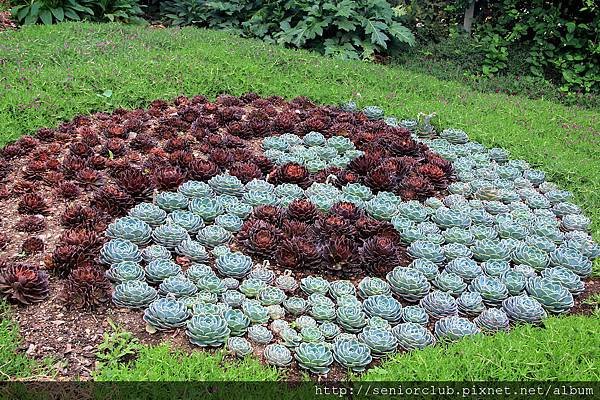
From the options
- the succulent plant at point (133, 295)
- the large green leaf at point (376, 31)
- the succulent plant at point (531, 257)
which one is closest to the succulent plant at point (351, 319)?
the succulent plant at point (133, 295)

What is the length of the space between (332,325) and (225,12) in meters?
6.99

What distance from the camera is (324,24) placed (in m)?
7.95

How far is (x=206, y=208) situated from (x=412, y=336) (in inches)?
60.5

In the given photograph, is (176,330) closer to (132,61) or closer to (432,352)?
(432,352)

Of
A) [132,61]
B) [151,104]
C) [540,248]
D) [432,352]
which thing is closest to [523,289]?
[540,248]

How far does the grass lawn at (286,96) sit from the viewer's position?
274cm

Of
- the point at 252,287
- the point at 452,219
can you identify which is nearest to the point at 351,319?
the point at 252,287

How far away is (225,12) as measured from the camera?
29.7 feet

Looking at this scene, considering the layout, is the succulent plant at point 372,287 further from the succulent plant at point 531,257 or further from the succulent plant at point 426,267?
the succulent plant at point 531,257

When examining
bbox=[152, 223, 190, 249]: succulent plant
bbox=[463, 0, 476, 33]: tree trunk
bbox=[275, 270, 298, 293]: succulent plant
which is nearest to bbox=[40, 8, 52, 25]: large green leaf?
bbox=[152, 223, 190, 249]: succulent plant

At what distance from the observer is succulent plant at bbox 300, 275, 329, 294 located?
10.8ft

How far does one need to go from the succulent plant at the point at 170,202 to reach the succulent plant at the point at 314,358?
1.43 meters

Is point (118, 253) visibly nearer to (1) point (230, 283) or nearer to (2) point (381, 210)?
(1) point (230, 283)

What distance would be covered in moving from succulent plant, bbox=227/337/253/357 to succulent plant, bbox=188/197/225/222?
1098 millimetres
